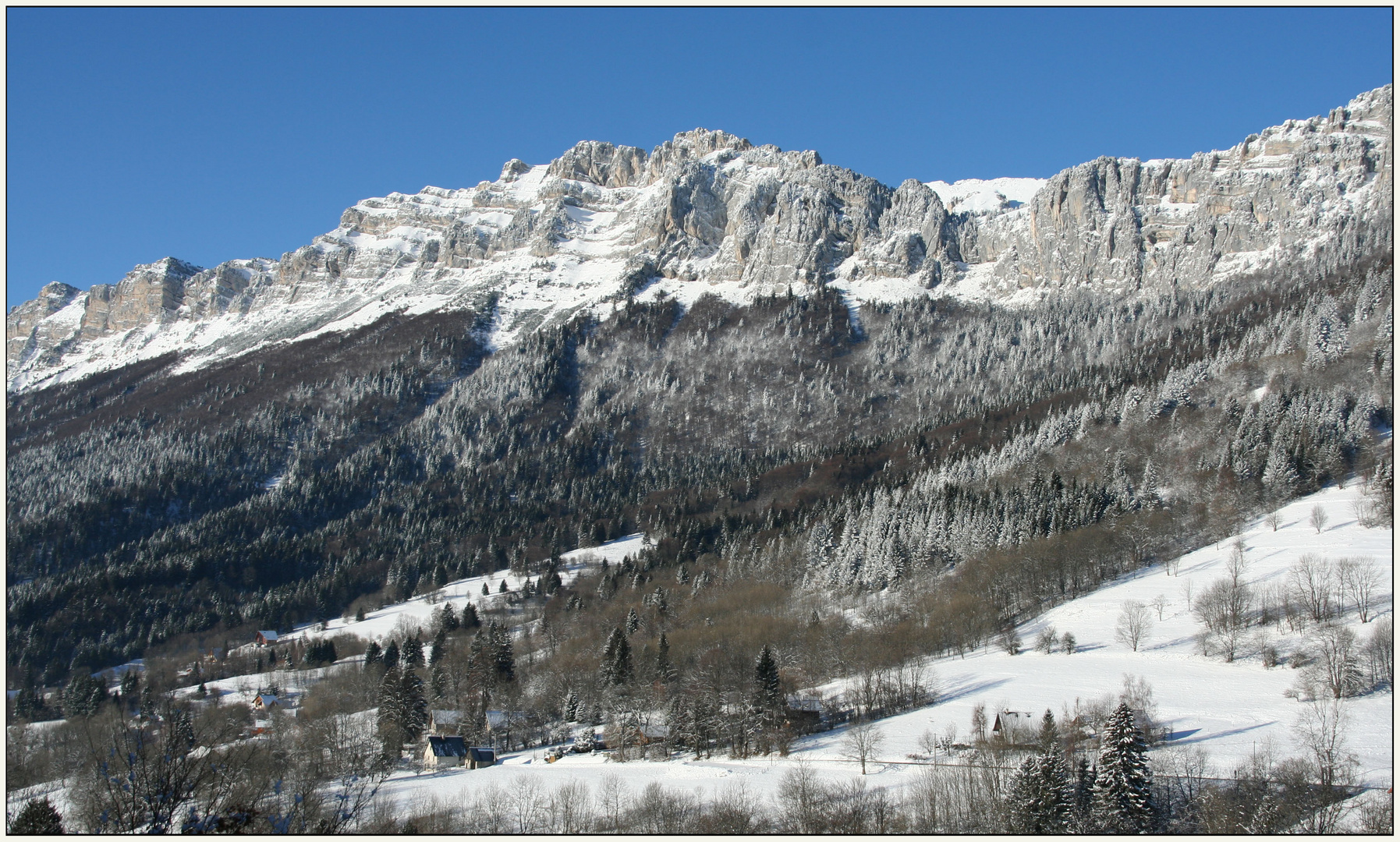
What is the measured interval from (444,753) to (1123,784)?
5223cm

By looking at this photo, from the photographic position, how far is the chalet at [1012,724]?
57.1 meters

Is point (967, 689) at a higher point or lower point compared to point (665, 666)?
lower

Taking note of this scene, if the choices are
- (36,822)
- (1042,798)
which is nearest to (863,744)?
(1042,798)

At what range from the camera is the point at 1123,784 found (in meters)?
43.0

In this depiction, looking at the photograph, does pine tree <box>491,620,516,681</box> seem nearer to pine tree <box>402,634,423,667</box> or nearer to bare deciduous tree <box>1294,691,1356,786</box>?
pine tree <box>402,634,423,667</box>

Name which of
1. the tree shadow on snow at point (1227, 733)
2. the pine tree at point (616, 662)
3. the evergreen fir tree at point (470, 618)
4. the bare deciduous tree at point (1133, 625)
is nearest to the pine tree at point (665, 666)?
the pine tree at point (616, 662)

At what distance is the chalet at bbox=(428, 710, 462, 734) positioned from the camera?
82250 mm

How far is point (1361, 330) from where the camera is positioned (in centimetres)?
15350

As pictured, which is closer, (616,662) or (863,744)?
(863,744)

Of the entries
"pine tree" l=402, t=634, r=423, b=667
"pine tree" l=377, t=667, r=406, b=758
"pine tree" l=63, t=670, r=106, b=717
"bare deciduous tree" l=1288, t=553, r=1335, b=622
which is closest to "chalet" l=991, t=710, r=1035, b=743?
"bare deciduous tree" l=1288, t=553, r=1335, b=622

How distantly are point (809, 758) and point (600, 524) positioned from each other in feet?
391

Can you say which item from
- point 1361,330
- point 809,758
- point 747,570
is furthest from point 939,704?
point 1361,330

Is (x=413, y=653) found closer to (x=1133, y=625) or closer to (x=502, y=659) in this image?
(x=502, y=659)

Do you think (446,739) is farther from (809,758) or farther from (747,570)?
(747,570)
